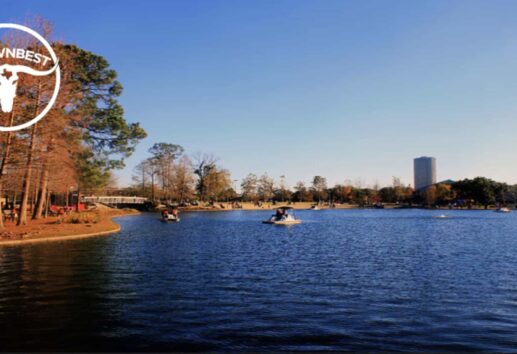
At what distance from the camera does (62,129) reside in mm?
37594

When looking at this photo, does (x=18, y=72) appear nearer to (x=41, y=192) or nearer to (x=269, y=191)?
(x=41, y=192)

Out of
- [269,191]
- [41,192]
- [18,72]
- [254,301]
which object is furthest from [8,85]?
[269,191]

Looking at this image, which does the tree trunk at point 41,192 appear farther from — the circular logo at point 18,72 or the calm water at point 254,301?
the calm water at point 254,301

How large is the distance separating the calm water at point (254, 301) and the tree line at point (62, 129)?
12.0 meters

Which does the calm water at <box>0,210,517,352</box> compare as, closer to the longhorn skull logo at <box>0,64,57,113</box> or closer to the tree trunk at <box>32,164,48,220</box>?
the longhorn skull logo at <box>0,64,57,113</box>

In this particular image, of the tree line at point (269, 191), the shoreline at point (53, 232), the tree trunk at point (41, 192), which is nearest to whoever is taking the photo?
the shoreline at point (53, 232)

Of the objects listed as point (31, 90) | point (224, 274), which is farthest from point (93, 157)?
point (224, 274)

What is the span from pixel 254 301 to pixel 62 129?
30.4 m

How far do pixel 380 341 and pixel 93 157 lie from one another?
46.8 metres

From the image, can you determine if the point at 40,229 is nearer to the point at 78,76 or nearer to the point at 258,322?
the point at 78,76

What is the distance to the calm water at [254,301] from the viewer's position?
9.93 metres

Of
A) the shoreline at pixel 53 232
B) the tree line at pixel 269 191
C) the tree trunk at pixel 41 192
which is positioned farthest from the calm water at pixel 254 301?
the tree line at pixel 269 191

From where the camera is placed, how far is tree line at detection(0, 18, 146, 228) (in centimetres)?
3378

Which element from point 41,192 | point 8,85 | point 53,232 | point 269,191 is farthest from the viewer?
point 269,191
